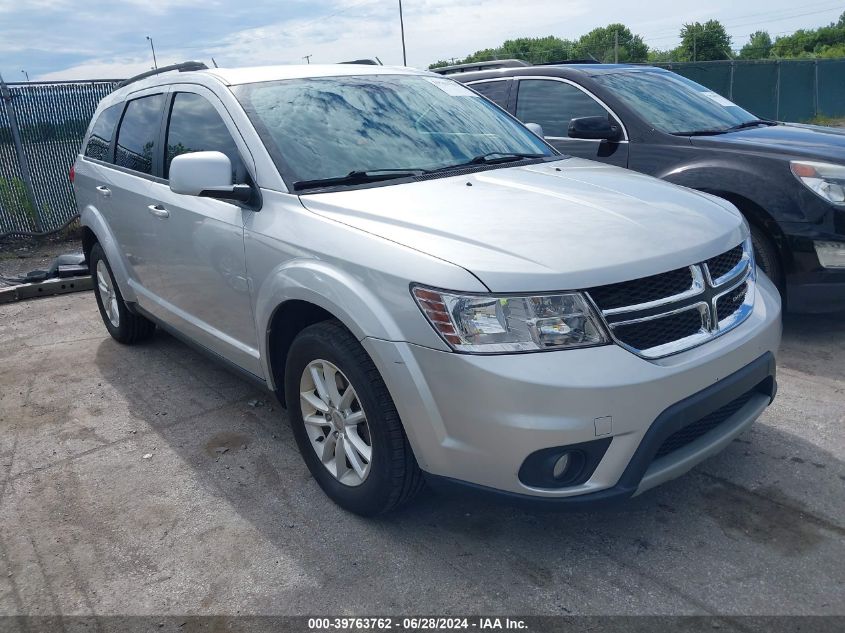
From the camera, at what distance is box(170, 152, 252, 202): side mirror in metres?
3.18

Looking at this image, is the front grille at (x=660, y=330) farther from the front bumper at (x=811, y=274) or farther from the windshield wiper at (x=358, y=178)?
the front bumper at (x=811, y=274)

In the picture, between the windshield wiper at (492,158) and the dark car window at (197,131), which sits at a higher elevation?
the dark car window at (197,131)

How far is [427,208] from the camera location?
2912mm

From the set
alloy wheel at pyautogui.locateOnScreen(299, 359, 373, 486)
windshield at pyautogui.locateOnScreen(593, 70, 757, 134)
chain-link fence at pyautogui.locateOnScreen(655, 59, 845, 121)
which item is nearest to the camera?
alloy wheel at pyautogui.locateOnScreen(299, 359, 373, 486)

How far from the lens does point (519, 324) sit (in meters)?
2.43

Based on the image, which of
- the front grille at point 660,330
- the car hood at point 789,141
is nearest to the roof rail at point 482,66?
the car hood at point 789,141

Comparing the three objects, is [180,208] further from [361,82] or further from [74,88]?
[74,88]

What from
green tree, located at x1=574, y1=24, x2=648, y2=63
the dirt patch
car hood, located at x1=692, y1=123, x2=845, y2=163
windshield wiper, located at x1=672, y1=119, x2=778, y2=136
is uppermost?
green tree, located at x1=574, y1=24, x2=648, y2=63

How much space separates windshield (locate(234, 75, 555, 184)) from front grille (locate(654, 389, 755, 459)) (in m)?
1.60

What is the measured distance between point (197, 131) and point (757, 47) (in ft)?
278

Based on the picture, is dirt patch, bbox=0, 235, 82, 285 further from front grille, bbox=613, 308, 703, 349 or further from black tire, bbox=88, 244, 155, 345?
front grille, bbox=613, 308, 703, 349

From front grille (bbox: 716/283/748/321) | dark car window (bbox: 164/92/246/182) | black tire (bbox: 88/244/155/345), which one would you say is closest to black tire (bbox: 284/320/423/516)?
dark car window (bbox: 164/92/246/182)

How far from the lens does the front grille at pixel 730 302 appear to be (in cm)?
284

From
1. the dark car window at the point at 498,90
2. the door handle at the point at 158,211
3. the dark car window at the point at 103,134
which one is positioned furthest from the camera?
the dark car window at the point at 498,90
